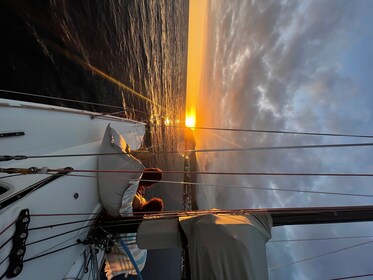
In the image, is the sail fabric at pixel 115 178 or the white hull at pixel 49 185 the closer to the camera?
the white hull at pixel 49 185

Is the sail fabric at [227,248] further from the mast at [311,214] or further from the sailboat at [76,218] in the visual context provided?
the mast at [311,214]

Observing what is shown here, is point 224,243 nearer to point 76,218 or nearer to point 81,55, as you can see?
point 76,218

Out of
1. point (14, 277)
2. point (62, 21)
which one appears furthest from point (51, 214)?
point (62, 21)

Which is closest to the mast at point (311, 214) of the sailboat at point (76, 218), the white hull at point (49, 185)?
the sailboat at point (76, 218)

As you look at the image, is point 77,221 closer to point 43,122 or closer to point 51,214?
point 51,214

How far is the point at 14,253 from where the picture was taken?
2.21 meters

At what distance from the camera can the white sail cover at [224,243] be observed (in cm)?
283

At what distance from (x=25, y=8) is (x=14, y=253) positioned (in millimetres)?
4102

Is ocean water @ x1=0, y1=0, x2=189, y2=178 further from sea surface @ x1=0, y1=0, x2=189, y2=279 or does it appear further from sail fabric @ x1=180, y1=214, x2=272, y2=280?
sail fabric @ x1=180, y1=214, x2=272, y2=280

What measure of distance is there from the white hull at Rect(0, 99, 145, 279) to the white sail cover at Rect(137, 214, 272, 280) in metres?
1.07

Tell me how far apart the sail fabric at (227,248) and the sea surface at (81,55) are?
9.93 ft

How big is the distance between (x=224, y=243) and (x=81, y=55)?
541 centimetres

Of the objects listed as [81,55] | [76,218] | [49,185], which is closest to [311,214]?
[76,218]

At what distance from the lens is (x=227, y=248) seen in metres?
2.92
